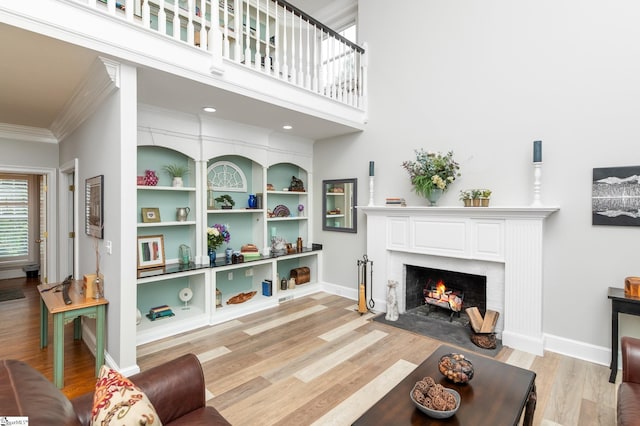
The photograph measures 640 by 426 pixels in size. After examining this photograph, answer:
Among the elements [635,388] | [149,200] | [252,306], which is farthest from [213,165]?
[635,388]

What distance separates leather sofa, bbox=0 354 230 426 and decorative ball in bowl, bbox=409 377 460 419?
966mm

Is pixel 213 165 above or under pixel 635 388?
above

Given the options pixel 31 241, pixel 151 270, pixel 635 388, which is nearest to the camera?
pixel 635 388

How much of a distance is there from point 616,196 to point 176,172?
4.79m

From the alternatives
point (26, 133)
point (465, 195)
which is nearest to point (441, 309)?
point (465, 195)

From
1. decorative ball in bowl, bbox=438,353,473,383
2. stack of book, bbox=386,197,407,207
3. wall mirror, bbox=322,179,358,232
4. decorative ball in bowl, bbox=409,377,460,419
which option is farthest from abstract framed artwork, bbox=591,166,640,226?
wall mirror, bbox=322,179,358,232

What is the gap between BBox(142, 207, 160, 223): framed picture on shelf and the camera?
4027 millimetres

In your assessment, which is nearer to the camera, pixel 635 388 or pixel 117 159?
pixel 635 388

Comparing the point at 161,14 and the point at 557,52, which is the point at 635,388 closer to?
the point at 557,52

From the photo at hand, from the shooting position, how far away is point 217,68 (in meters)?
3.15

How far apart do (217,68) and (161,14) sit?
0.60m

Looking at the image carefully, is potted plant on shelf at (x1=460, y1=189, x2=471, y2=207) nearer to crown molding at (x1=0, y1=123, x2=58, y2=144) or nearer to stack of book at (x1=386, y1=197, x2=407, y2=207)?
stack of book at (x1=386, y1=197, x2=407, y2=207)

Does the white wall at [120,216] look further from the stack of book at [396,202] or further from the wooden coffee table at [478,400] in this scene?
the stack of book at [396,202]

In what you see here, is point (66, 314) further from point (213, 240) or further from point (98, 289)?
point (213, 240)
